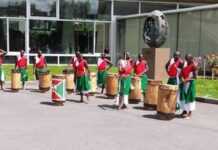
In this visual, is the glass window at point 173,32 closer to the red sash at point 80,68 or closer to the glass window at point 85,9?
the glass window at point 85,9

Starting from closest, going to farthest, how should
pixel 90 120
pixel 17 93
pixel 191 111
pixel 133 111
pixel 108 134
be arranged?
pixel 108 134
pixel 90 120
pixel 191 111
pixel 133 111
pixel 17 93

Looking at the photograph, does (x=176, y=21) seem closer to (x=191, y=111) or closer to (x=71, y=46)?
(x=71, y=46)

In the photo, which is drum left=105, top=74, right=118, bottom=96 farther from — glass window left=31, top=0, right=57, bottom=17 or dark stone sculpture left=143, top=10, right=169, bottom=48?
glass window left=31, top=0, right=57, bottom=17

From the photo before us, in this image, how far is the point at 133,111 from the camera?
15.1 m

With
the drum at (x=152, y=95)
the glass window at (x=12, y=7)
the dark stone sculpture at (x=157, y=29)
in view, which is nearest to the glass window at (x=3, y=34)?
the glass window at (x=12, y=7)

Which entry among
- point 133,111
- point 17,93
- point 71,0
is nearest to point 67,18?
point 71,0

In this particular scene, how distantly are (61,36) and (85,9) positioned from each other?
249 cm

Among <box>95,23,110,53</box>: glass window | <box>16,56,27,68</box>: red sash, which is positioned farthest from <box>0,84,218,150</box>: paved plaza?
<box>95,23,110,53</box>: glass window

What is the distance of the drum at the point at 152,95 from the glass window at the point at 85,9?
68.4ft

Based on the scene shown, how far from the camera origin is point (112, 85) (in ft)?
59.6

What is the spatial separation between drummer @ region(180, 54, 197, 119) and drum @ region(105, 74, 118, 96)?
441cm

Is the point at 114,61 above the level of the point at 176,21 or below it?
below

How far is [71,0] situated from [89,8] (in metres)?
1.38

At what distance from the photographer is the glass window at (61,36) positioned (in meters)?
34.8
